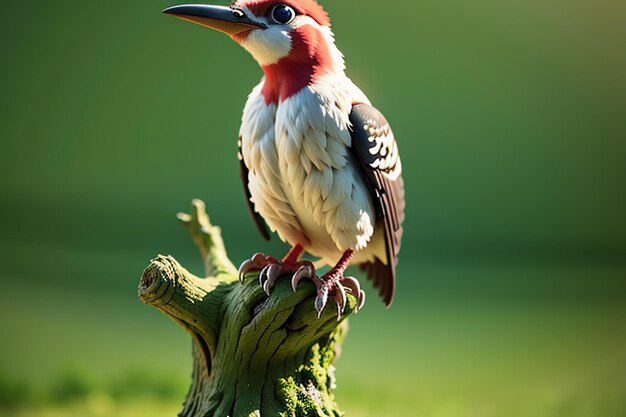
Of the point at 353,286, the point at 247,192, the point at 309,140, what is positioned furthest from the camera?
the point at 247,192

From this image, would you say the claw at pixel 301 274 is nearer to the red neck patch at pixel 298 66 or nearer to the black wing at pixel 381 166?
the black wing at pixel 381 166

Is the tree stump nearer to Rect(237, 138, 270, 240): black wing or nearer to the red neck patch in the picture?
Rect(237, 138, 270, 240): black wing

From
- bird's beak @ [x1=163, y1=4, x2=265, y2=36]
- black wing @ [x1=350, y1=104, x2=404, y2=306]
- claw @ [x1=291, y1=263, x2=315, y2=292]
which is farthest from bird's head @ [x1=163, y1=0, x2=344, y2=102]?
claw @ [x1=291, y1=263, x2=315, y2=292]

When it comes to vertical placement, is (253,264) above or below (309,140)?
below

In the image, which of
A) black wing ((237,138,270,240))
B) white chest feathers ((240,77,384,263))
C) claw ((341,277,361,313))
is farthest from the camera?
black wing ((237,138,270,240))

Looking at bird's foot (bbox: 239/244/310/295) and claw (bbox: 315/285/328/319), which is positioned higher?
bird's foot (bbox: 239/244/310/295)

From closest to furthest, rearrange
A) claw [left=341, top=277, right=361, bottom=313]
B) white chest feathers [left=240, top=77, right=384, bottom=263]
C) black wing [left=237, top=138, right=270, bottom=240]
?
white chest feathers [left=240, top=77, right=384, bottom=263], claw [left=341, top=277, right=361, bottom=313], black wing [left=237, top=138, right=270, bottom=240]

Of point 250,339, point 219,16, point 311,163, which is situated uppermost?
point 219,16

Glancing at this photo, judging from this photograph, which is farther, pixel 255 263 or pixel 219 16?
pixel 255 263

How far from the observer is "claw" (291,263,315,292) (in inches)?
61.4

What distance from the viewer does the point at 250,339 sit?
5.25 feet

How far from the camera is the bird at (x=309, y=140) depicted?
4.99 ft

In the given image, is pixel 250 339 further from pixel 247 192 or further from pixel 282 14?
pixel 282 14

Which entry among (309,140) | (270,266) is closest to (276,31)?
(309,140)
